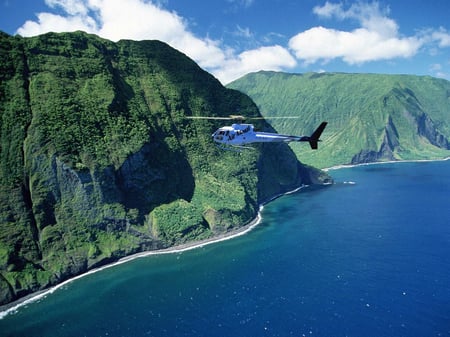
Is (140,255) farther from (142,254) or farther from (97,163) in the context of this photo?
(97,163)

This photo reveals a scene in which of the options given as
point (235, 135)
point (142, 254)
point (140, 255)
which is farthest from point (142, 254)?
point (235, 135)

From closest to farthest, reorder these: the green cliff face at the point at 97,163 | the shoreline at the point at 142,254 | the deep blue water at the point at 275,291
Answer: the deep blue water at the point at 275,291 < the shoreline at the point at 142,254 < the green cliff face at the point at 97,163

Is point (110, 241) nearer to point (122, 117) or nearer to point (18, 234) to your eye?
point (18, 234)

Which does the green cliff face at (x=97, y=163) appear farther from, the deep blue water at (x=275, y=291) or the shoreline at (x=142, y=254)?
the deep blue water at (x=275, y=291)

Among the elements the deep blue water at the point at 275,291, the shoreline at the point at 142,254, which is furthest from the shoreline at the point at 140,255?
the deep blue water at the point at 275,291

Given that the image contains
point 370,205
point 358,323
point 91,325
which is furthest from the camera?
point 370,205

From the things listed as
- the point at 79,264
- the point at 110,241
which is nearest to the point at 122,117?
the point at 110,241
